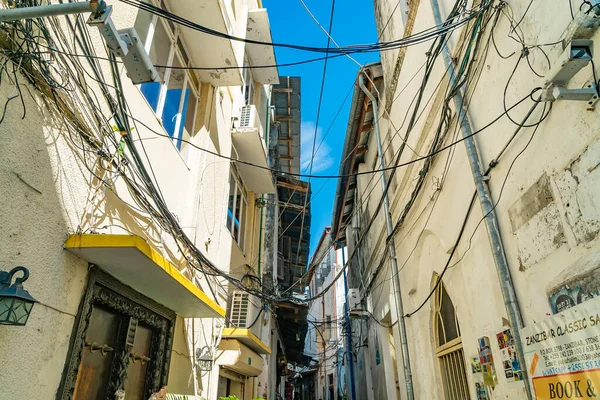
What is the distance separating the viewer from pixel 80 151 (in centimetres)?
324

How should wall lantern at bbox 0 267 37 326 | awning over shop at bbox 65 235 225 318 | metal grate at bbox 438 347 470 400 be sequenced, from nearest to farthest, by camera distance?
wall lantern at bbox 0 267 37 326
awning over shop at bbox 65 235 225 318
metal grate at bbox 438 347 470 400

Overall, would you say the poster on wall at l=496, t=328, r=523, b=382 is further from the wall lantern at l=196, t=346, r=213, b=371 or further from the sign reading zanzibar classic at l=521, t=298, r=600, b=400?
the wall lantern at l=196, t=346, r=213, b=371

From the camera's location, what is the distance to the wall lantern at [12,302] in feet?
6.94

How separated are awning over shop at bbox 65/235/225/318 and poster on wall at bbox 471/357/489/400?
3230mm

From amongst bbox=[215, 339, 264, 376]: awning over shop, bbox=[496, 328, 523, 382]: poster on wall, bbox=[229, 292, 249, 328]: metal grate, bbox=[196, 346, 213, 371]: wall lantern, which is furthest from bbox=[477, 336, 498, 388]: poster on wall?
bbox=[229, 292, 249, 328]: metal grate

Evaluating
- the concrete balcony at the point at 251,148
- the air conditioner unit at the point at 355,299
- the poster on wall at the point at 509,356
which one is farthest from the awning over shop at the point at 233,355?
the air conditioner unit at the point at 355,299

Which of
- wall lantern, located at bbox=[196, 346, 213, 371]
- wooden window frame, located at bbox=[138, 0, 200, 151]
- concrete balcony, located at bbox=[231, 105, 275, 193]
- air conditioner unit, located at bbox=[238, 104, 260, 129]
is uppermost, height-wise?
air conditioner unit, located at bbox=[238, 104, 260, 129]

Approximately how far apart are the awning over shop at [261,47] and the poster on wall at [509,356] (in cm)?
912

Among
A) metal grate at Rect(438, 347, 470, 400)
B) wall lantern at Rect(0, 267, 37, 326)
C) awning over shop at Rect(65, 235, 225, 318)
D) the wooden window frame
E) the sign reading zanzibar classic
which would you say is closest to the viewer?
the sign reading zanzibar classic

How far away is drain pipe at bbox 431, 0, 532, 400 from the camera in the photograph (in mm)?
3023

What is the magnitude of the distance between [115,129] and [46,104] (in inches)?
35.9

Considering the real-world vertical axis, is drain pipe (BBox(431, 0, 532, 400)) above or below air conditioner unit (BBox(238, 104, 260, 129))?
below

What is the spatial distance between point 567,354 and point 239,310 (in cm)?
734

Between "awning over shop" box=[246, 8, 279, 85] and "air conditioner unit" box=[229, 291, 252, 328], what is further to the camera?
"awning over shop" box=[246, 8, 279, 85]
